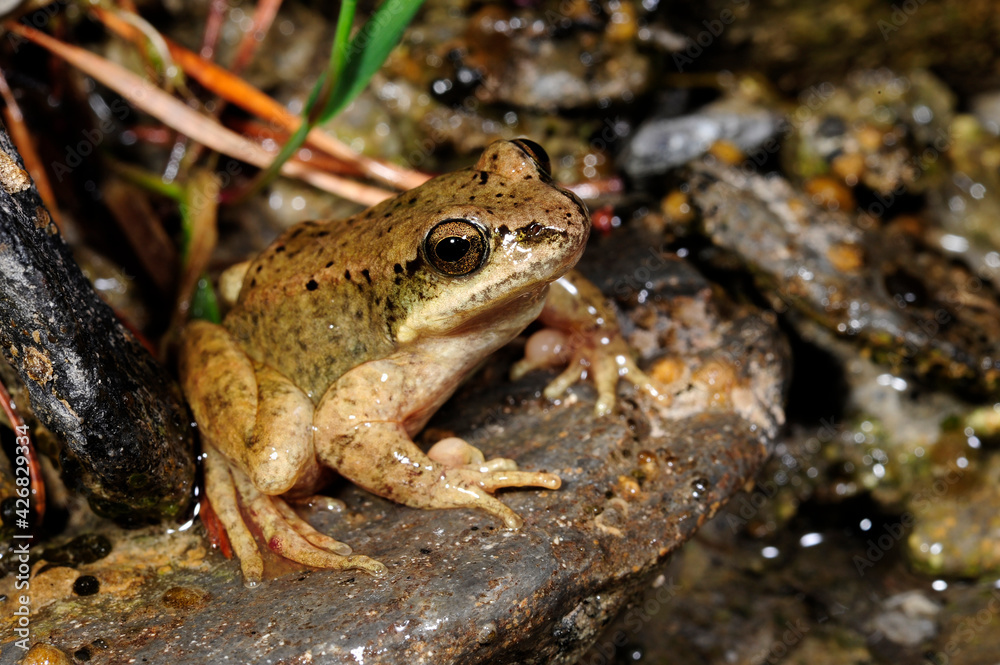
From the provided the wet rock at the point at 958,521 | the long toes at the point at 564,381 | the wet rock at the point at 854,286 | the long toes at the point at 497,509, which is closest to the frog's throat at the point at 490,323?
the long toes at the point at 564,381

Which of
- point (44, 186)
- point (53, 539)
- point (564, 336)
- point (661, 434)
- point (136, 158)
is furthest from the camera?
point (136, 158)

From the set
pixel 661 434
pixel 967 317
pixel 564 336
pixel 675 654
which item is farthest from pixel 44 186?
pixel 967 317

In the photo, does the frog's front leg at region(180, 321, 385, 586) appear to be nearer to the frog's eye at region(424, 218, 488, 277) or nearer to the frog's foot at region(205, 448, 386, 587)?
the frog's foot at region(205, 448, 386, 587)

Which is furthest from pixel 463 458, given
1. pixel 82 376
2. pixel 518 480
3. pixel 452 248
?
pixel 82 376

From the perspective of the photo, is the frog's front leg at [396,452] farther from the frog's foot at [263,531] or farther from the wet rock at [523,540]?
the frog's foot at [263,531]

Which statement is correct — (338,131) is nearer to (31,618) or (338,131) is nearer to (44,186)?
(44,186)

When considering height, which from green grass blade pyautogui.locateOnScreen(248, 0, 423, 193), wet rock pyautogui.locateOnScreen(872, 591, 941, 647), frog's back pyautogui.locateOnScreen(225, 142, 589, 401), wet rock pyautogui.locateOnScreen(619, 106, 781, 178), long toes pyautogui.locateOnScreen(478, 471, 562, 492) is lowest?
wet rock pyautogui.locateOnScreen(872, 591, 941, 647)

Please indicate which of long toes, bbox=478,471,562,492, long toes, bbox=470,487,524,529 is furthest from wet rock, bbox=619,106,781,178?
long toes, bbox=470,487,524,529
